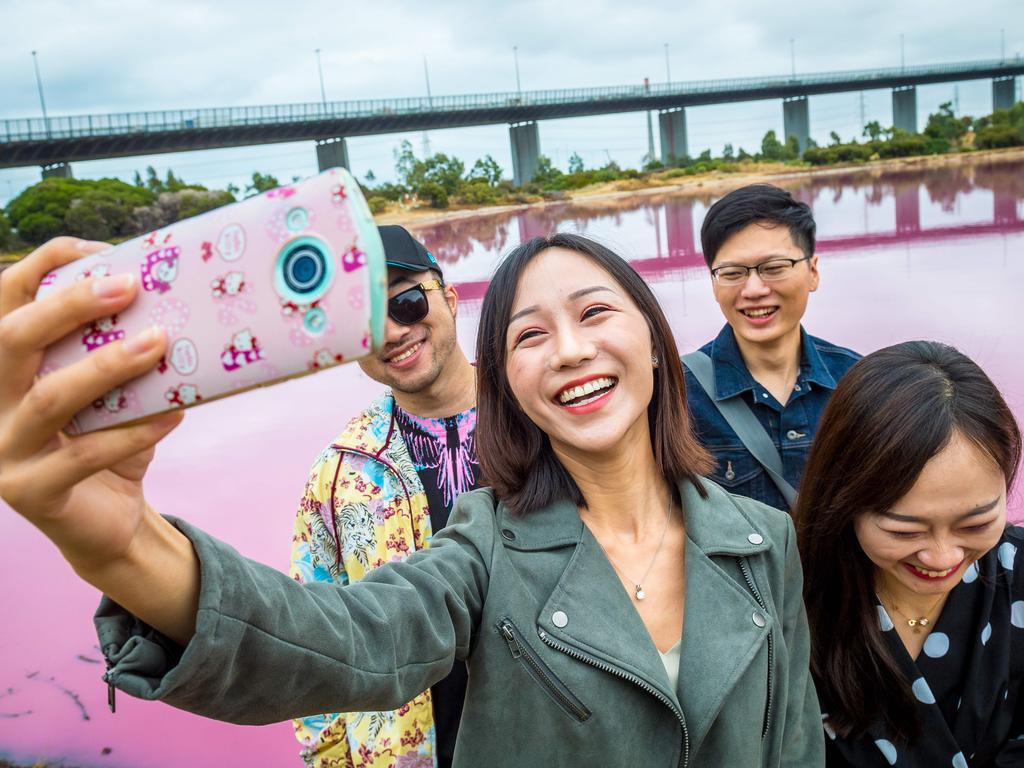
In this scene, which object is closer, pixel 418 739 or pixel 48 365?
pixel 48 365

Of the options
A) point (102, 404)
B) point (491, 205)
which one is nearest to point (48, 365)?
point (102, 404)

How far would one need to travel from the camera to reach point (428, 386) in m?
1.99

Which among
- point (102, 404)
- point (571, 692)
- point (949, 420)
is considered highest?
point (102, 404)

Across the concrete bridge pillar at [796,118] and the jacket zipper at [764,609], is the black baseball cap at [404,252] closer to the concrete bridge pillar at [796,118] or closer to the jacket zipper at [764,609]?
the jacket zipper at [764,609]

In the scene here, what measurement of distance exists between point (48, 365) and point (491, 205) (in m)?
25.4

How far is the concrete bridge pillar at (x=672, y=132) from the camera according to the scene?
40844mm

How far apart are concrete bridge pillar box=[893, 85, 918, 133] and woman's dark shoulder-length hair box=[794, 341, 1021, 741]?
163 ft

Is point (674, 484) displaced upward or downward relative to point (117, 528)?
Result: downward

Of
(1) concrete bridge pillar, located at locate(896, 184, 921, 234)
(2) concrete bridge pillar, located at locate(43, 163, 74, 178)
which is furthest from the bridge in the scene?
(1) concrete bridge pillar, located at locate(896, 184, 921, 234)

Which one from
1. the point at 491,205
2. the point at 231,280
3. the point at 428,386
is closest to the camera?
the point at 231,280

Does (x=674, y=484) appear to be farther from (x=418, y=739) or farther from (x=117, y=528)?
(x=117, y=528)

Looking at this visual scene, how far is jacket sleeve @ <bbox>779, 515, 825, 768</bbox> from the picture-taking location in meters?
1.45

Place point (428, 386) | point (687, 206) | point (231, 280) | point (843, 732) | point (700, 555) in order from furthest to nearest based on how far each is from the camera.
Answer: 1. point (687, 206)
2. point (428, 386)
3. point (843, 732)
4. point (700, 555)
5. point (231, 280)

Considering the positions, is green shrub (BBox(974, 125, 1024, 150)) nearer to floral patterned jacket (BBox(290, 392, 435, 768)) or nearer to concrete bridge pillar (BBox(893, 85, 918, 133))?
concrete bridge pillar (BBox(893, 85, 918, 133))
